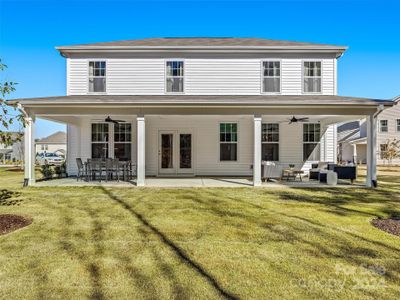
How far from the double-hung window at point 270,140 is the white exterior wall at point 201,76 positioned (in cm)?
182

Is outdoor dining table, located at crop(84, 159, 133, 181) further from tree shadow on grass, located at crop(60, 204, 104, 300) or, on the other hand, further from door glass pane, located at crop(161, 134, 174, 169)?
tree shadow on grass, located at crop(60, 204, 104, 300)

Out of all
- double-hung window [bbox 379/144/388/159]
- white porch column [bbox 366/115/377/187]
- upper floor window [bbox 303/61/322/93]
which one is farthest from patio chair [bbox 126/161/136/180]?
double-hung window [bbox 379/144/388/159]

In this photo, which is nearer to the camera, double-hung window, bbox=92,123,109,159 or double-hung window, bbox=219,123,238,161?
double-hung window, bbox=92,123,109,159

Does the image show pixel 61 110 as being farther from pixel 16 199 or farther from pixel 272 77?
pixel 272 77

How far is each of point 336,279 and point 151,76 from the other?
1271 centimetres

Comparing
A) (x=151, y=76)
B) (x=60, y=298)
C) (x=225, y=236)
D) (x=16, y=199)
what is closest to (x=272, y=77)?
(x=151, y=76)

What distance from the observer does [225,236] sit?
5457 millimetres

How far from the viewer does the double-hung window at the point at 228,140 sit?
15.0m

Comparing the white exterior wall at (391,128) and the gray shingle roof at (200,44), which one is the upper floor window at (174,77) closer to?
the gray shingle roof at (200,44)

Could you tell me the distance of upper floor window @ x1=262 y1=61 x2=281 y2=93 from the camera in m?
14.5

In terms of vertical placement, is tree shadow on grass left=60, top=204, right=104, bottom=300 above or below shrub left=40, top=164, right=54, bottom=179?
below

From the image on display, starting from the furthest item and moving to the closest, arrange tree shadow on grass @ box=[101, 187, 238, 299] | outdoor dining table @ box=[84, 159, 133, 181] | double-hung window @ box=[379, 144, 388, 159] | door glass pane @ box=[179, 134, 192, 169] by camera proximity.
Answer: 1. double-hung window @ box=[379, 144, 388, 159]
2. door glass pane @ box=[179, 134, 192, 169]
3. outdoor dining table @ box=[84, 159, 133, 181]
4. tree shadow on grass @ box=[101, 187, 238, 299]

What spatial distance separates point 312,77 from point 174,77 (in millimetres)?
6874

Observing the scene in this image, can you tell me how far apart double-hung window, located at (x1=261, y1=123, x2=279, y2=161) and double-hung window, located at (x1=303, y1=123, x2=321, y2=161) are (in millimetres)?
1413
